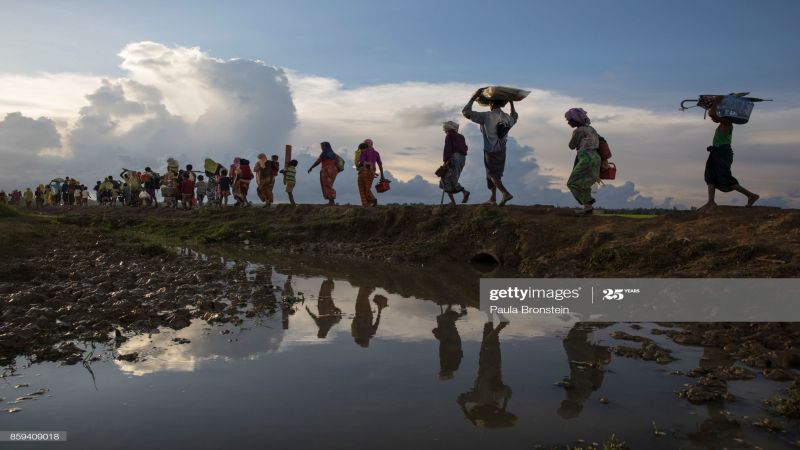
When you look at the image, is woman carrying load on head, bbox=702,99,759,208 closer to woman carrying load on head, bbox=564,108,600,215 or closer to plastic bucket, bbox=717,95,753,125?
plastic bucket, bbox=717,95,753,125

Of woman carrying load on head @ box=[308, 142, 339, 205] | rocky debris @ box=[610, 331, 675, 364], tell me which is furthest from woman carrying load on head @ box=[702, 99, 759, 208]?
woman carrying load on head @ box=[308, 142, 339, 205]

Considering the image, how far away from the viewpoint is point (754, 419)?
331cm

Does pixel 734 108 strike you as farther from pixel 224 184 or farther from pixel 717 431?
pixel 224 184

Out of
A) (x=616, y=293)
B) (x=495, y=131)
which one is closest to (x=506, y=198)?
(x=495, y=131)

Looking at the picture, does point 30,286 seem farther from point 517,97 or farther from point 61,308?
point 517,97

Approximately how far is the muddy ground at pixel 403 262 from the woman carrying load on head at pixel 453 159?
712 millimetres

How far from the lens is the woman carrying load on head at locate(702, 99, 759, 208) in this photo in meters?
9.50

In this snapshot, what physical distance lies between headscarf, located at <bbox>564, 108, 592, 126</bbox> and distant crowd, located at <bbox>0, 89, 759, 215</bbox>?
0.02m

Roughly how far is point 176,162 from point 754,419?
2420 cm

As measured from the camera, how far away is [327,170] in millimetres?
17562

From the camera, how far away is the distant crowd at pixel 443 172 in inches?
387

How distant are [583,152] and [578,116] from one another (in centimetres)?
75

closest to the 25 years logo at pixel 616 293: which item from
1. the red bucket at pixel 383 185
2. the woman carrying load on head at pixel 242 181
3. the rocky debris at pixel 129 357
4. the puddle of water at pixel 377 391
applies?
the puddle of water at pixel 377 391

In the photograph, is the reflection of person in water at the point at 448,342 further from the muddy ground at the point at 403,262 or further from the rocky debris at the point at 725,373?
the rocky debris at the point at 725,373
